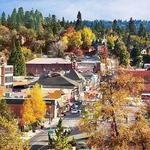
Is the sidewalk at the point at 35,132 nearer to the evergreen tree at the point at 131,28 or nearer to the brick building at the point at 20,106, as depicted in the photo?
the brick building at the point at 20,106

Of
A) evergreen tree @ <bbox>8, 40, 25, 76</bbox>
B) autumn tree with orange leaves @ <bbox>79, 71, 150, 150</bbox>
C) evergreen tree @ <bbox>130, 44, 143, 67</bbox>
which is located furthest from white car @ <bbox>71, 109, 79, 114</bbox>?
evergreen tree @ <bbox>130, 44, 143, 67</bbox>

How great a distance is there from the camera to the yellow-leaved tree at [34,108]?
156 feet

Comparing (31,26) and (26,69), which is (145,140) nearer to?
(26,69)

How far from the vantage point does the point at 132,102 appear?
15.4m

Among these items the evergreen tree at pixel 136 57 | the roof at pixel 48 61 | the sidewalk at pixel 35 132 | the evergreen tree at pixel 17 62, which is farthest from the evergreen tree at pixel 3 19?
the sidewalk at pixel 35 132

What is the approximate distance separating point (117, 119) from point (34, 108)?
34797 millimetres

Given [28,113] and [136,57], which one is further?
[136,57]

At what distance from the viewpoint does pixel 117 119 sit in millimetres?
15031

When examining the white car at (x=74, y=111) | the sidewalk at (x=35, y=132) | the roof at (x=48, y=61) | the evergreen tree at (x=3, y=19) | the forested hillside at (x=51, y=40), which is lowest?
the white car at (x=74, y=111)

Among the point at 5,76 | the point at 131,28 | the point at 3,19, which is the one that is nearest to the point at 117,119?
the point at 5,76

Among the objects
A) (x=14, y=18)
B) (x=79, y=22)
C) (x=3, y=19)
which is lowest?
(x=79, y=22)

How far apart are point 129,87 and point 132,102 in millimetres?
696

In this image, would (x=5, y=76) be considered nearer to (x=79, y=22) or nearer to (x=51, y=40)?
(x=51, y=40)

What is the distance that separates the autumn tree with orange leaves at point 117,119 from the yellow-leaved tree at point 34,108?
106ft
